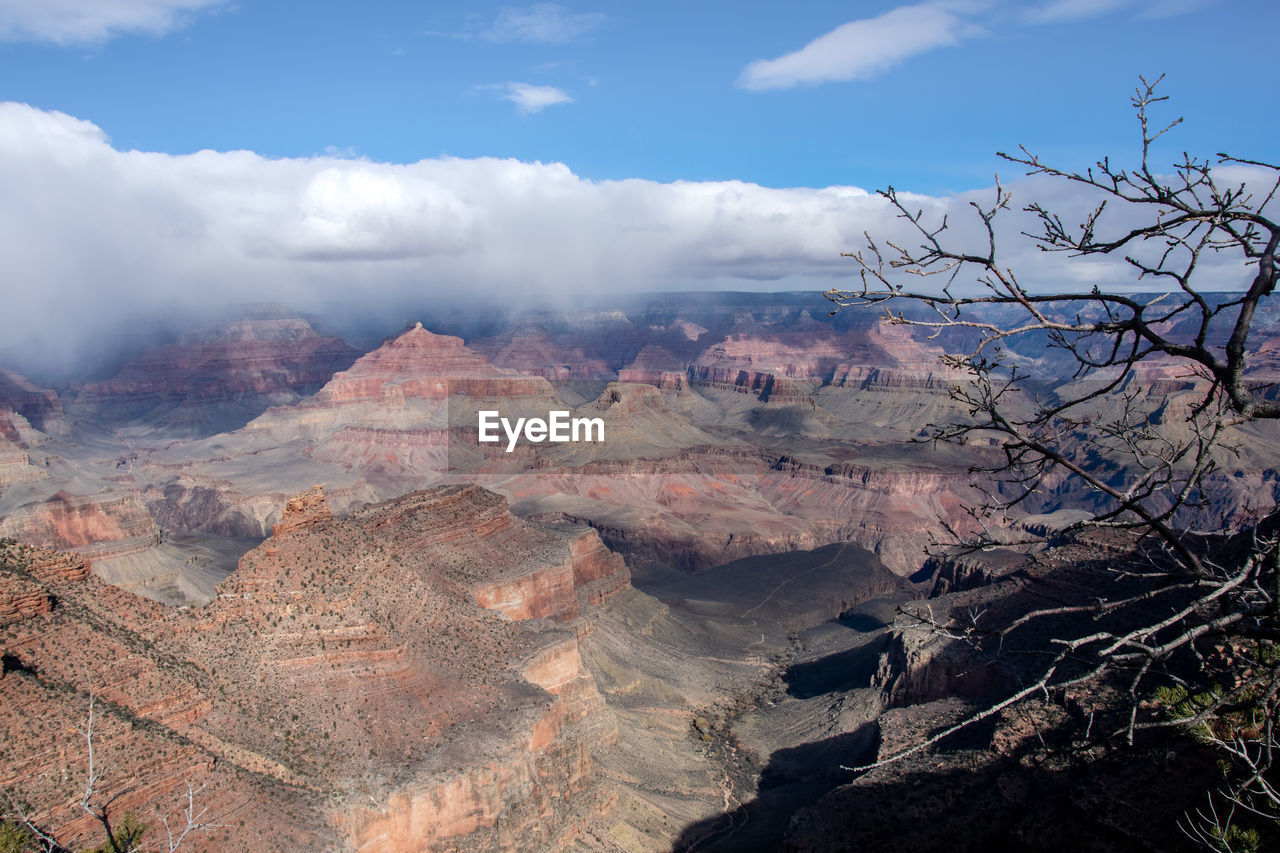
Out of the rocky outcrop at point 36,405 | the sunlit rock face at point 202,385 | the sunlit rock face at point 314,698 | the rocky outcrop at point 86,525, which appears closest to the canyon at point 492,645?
the sunlit rock face at point 314,698

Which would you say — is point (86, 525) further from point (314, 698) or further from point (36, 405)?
point (36, 405)

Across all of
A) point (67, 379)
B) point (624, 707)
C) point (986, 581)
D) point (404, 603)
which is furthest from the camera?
point (67, 379)

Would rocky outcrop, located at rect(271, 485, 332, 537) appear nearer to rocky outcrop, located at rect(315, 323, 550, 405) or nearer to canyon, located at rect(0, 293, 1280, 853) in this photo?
canyon, located at rect(0, 293, 1280, 853)

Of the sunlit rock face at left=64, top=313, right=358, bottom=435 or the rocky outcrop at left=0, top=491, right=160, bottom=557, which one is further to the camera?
the sunlit rock face at left=64, top=313, right=358, bottom=435

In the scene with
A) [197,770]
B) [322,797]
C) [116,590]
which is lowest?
[322,797]

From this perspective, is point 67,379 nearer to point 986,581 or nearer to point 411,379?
point 411,379

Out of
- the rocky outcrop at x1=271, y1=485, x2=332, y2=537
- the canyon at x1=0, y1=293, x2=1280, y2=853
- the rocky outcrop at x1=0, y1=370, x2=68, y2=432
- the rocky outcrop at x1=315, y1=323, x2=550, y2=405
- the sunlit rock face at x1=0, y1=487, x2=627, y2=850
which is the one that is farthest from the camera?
the rocky outcrop at x1=315, y1=323, x2=550, y2=405

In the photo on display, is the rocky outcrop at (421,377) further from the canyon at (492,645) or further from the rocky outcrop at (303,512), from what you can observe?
the rocky outcrop at (303,512)

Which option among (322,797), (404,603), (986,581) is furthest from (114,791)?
(986,581)

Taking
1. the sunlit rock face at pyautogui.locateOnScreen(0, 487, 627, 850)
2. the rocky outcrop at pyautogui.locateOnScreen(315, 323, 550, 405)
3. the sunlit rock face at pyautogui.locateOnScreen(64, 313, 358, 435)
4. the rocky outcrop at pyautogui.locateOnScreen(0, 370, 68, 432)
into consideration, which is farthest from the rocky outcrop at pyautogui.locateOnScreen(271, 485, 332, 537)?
the sunlit rock face at pyautogui.locateOnScreen(64, 313, 358, 435)
